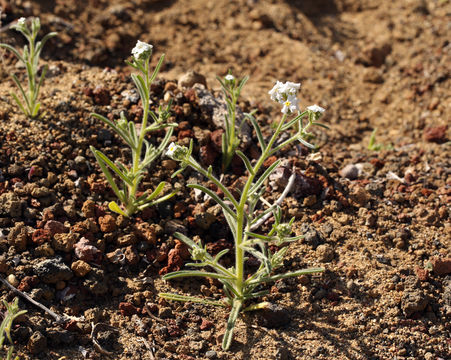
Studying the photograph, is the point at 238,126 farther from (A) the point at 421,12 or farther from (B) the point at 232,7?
(A) the point at 421,12

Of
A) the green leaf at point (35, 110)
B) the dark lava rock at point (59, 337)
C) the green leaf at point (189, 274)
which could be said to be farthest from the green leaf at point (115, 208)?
the green leaf at point (35, 110)

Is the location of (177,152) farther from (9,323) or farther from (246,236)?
(9,323)

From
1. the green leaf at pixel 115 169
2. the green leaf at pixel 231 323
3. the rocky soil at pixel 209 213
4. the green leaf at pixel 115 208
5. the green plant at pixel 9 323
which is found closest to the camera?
the green plant at pixel 9 323

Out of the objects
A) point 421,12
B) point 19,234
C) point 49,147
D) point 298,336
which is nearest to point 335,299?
point 298,336

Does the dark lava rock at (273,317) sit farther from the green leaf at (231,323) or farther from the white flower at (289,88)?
the white flower at (289,88)

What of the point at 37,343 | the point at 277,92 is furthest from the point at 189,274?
the point at 277,92

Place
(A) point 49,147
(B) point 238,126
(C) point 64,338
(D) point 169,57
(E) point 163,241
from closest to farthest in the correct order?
(C) point 64,338, (E) point 163,241, (A) point 49,147, (B) point 238,126, (D) point 169,57
